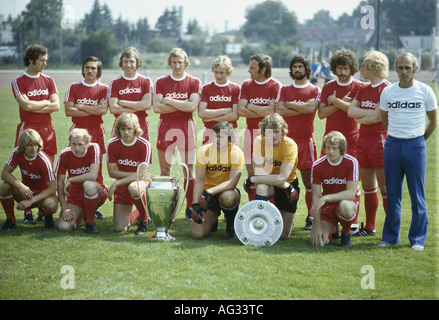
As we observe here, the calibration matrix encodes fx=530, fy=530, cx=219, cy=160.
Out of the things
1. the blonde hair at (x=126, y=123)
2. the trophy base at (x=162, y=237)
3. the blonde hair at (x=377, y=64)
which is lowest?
the trophy base at (x=162, y=237)

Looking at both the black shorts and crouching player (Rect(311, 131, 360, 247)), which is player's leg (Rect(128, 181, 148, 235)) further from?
crouching player (Rect(311, 131, 360, 247))

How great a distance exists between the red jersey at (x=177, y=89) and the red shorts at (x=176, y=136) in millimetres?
75

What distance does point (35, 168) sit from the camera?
5.91 metres

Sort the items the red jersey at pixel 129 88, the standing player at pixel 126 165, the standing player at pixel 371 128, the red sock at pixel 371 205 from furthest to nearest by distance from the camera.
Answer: the red jersey at pixel 129 88, the standing player at pixel 126 165, the red sock at pixel 371 205, the standing player at pixel 371 128

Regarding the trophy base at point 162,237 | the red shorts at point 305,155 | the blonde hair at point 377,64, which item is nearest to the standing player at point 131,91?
the trophy base at point 162,237

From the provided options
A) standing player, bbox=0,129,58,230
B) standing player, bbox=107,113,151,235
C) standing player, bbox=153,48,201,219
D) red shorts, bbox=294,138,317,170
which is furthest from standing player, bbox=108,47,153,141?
red shorts, bbox=294,138,317,170

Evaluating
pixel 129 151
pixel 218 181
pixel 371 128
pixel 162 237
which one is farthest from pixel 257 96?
pixel 162 237

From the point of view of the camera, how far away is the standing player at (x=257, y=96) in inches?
243

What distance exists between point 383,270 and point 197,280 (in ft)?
5.25

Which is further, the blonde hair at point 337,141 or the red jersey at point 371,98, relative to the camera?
the red jersey at point 371,98

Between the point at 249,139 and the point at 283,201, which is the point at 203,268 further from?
the point at 249,139

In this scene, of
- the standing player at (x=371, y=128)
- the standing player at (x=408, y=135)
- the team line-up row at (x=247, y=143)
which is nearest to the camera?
the standing player at (x=408, y=135)

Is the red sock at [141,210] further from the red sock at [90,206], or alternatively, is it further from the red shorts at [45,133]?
the red shorts at [45,133]
